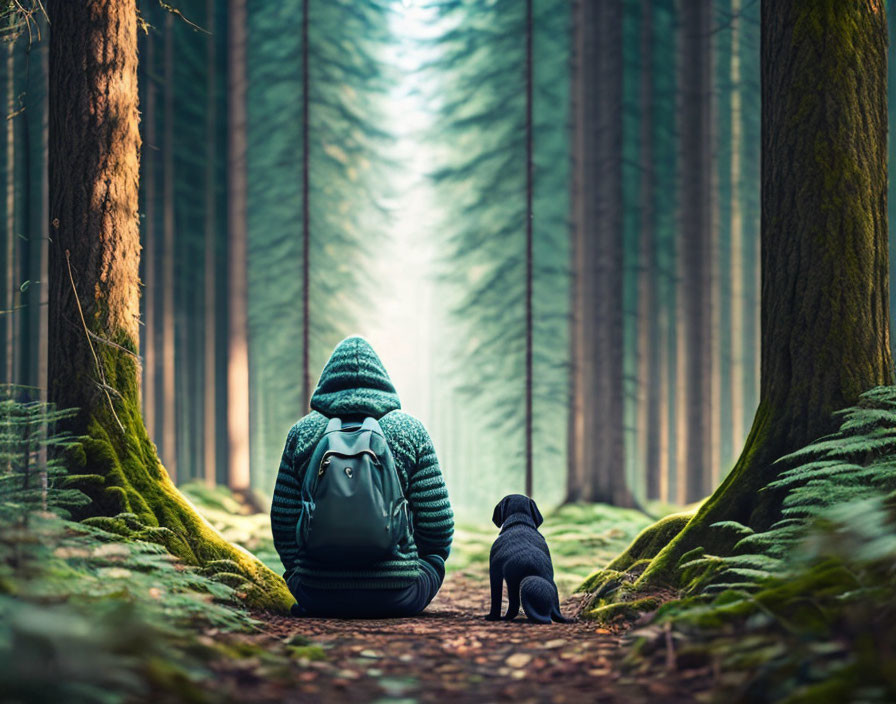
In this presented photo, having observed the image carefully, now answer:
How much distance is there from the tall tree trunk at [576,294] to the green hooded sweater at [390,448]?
358 inches

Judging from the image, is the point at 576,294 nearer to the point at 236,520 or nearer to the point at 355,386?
the point at 236,520

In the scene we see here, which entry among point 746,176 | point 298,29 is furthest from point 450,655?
point 746,176

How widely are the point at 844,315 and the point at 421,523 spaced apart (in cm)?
339

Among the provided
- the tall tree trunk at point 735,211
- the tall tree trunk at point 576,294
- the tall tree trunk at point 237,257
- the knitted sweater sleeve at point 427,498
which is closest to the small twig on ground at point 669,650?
the knitted sweater sleeve at point 427,498

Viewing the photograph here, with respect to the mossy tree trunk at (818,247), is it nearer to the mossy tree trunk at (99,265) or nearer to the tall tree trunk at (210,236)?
the mossy tree trunk at (99,265)

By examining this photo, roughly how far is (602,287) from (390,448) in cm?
985

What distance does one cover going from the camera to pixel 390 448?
17.3ft

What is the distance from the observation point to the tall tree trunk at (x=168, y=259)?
17.0 meters

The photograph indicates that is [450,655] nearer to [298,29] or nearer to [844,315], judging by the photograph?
[844,315]

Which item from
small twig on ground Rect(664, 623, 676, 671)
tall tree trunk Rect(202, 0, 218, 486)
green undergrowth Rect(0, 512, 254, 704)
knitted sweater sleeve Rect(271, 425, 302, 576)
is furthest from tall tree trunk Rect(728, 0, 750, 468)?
green undergrowth Rect(0, 512, 254, 704)

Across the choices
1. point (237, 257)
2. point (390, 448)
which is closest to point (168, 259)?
point (237, 257)

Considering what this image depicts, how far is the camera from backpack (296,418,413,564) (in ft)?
15.5

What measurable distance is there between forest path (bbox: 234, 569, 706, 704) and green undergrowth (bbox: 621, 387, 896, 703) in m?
0.24

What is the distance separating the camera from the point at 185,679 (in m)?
2.63
